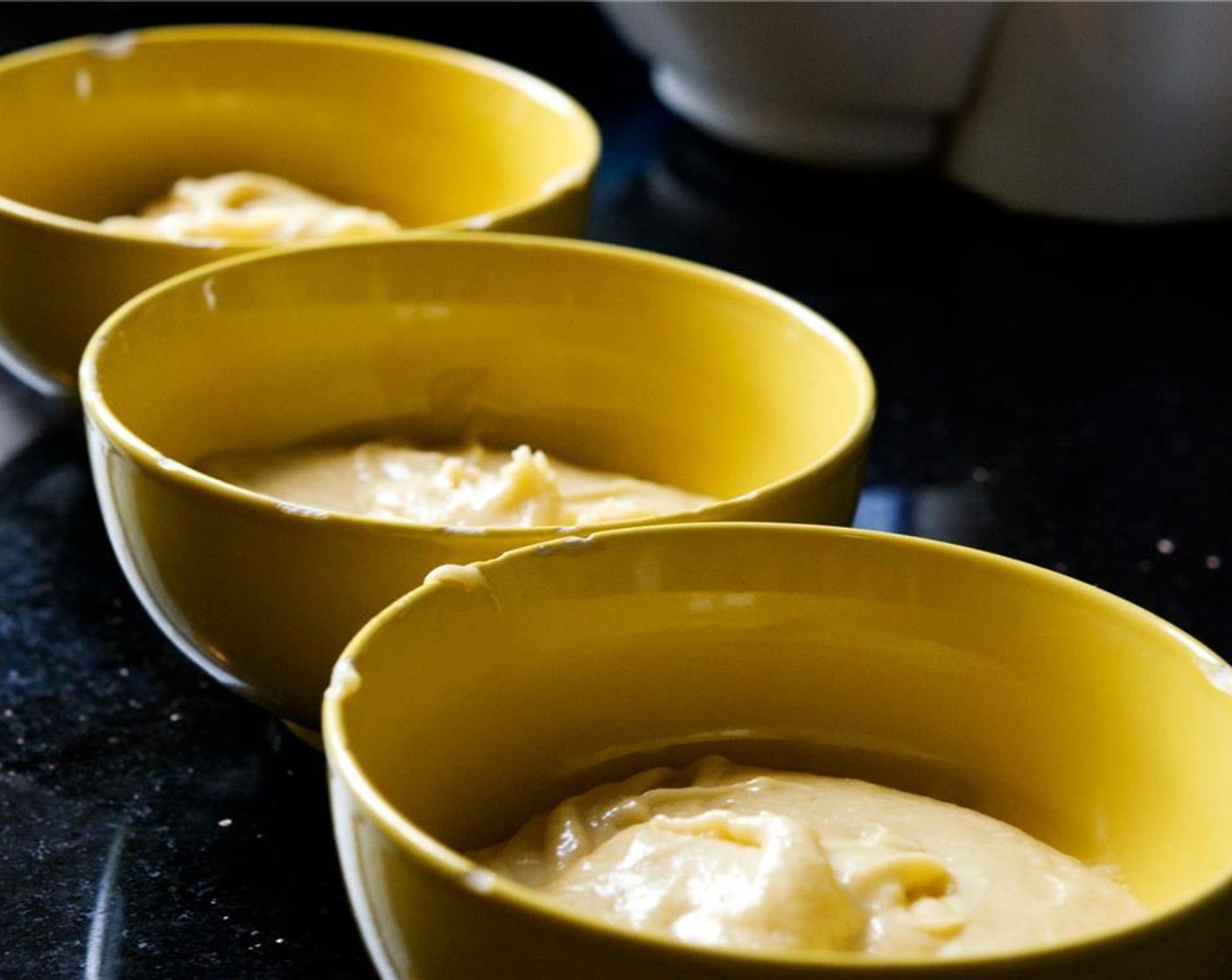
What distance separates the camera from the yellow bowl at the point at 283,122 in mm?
1159

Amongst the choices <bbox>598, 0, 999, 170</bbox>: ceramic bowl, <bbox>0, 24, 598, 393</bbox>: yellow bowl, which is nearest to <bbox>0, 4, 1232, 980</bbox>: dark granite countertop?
<bbox>598, 0, 999, 170</bbox>: ceramic bowl

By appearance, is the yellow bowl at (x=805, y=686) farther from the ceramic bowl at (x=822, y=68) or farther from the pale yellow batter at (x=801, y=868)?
the ceramic bowl at (x=822, y=68)

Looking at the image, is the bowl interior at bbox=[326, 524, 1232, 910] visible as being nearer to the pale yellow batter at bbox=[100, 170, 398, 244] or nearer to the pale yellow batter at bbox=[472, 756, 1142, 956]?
the pale yellow batter at bbox=[472, 756, 1142, 956]

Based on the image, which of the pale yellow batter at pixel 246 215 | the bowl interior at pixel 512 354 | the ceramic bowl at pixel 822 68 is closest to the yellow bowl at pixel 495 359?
the bowl interior at pixel 512 354

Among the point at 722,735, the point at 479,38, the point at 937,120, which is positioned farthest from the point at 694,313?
the point at 479,38

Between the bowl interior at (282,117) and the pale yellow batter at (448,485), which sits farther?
the bowl interior at (282,117)

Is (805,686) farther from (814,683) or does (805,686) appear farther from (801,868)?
(801,868)

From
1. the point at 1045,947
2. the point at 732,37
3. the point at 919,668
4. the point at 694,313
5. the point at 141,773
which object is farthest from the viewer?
the point at 732,37

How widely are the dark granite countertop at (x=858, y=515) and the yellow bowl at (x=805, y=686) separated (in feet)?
0.38

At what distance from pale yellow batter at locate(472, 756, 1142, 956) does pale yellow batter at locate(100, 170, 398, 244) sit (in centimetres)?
47

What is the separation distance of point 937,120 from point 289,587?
0.88m

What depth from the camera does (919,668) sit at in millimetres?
641

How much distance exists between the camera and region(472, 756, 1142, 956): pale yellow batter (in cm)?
53

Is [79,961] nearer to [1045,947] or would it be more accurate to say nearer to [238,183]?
[1045,947]
